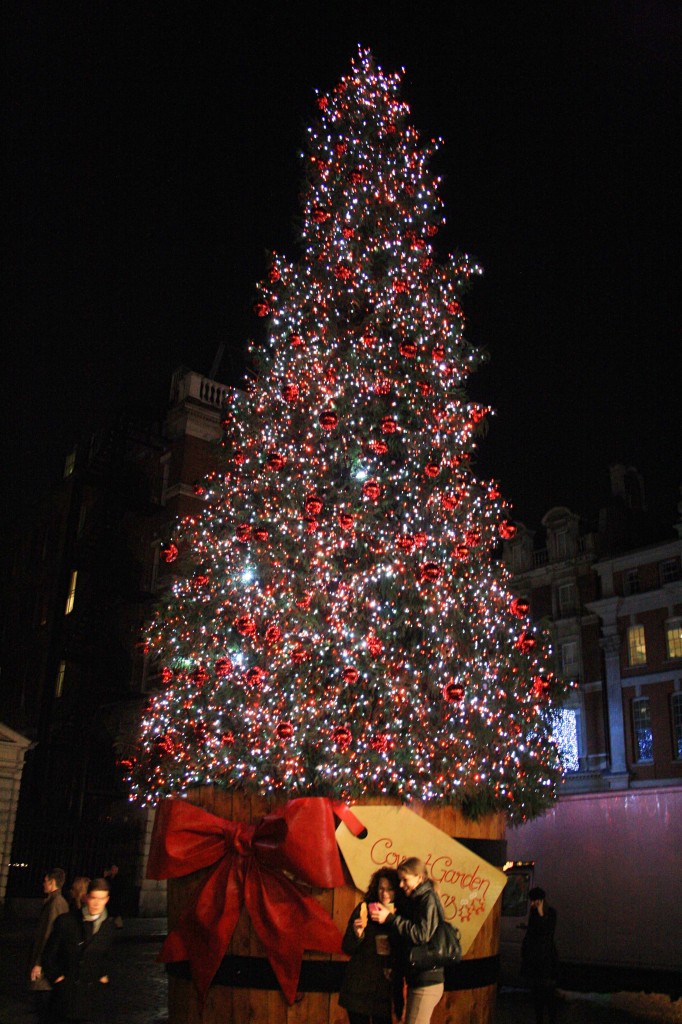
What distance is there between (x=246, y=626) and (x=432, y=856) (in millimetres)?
2601

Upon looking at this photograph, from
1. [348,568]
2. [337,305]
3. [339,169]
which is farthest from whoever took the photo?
[339,169]

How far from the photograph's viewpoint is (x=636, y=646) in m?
36.8

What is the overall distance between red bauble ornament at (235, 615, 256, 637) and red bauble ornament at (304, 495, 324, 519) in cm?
121

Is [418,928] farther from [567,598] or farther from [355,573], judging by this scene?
[567,598]

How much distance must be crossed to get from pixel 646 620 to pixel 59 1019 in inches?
1289

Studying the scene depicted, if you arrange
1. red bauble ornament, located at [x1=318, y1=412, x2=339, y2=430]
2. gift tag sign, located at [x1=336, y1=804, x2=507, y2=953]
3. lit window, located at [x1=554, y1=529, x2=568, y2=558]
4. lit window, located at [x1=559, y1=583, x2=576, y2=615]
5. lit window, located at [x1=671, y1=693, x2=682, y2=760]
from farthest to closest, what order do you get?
lit window, located at [x1=554, y1=529, x2=568, y2=558], lit window, located at [x1=559, y1=583, x2=576, y2=615], lit window, located at [x1=671, y1=693, x2=682, y2=760], red bauble ornament, located at [x1=318, y1=412, x2=339, y2=430], gift tag sign, located at [x1=336, y1=804, x2=507, y2=953]

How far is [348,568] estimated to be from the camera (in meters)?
8.66

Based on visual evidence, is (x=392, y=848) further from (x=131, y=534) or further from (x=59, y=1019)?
(x=131, y=534)

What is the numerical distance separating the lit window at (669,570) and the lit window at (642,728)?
4.99 meters

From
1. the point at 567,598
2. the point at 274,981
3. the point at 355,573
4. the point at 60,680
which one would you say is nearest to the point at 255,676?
the point at 355,573

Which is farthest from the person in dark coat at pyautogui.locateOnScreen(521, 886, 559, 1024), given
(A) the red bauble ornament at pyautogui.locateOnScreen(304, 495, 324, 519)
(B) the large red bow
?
(A) the red bauble ornament at pyautogui.locateOnScreen(304, 495, 324, 519)

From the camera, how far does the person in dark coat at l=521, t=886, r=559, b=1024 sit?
30.0 ft

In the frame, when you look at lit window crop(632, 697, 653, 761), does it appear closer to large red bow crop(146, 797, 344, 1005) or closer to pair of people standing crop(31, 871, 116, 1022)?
pair of people standing crop(31, 871, 116, 1022)

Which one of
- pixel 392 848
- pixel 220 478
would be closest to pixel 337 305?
pixel 220 478
